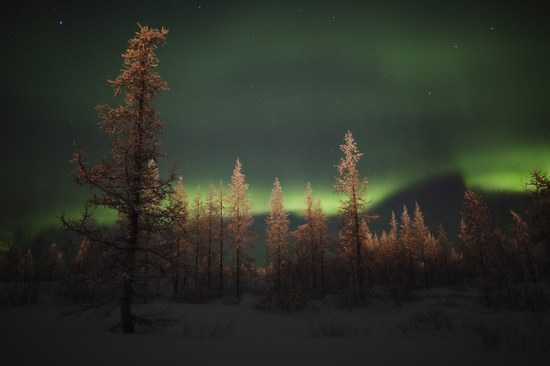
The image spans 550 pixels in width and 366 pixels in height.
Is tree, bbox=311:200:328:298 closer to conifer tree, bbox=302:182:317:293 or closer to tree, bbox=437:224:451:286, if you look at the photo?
conifer tree, bbox=302:182:317:293

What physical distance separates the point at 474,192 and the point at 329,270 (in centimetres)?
1880

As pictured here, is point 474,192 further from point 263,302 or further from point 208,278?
point 208,278

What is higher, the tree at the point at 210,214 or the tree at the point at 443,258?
the tree at the point at 210,214

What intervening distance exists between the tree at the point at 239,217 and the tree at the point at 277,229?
11.0 ft

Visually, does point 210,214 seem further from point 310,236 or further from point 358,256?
point 358,256

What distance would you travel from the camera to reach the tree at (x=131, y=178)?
9.03 meters

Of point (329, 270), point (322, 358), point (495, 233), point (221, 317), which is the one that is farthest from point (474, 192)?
point (322, 358)

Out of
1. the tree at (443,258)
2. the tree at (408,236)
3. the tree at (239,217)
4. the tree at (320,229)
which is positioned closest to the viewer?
the tree at (239,217)

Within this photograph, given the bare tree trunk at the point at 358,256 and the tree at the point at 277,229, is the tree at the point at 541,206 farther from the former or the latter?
the tree at the point at 277,229

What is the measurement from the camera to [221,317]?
1914cm

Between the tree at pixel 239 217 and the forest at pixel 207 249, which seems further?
the tree at pixel 239 217

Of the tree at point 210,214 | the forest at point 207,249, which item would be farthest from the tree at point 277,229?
the tree at point 210,214

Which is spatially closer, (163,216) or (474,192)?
(163,216)

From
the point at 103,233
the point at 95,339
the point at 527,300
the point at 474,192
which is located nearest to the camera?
the point at 95,339
